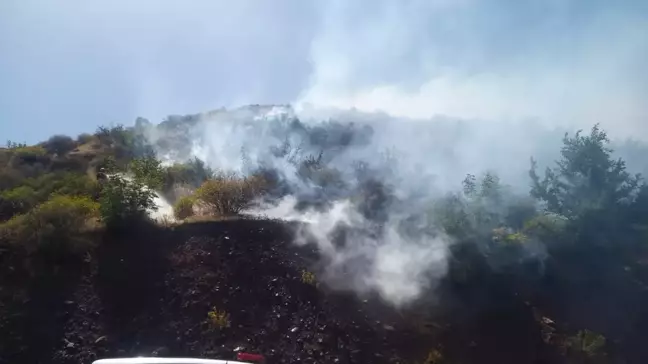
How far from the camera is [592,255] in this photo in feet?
49.0

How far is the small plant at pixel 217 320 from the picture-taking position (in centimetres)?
1073

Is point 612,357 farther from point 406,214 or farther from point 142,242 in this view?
point 142,242

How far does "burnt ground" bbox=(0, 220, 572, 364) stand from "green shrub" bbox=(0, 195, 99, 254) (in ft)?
1.50

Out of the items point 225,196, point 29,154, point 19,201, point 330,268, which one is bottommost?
point 330,268

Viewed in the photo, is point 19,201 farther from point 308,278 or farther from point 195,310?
point 308,278

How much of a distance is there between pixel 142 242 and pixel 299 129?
1453 centimetres

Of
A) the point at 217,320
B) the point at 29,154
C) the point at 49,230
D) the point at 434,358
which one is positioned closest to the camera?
the point at 434,358

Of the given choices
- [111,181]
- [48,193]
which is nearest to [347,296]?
[111,181]

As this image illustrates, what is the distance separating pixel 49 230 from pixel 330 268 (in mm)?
6080

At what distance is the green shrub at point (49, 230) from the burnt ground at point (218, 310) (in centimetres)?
46

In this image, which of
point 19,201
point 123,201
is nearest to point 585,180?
point 123,201

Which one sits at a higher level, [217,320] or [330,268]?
[330,268]

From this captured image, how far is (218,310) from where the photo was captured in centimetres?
1127

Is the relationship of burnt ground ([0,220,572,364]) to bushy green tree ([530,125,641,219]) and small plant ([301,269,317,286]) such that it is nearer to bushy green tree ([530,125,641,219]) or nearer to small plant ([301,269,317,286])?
small plant ([301,269,317,286])
